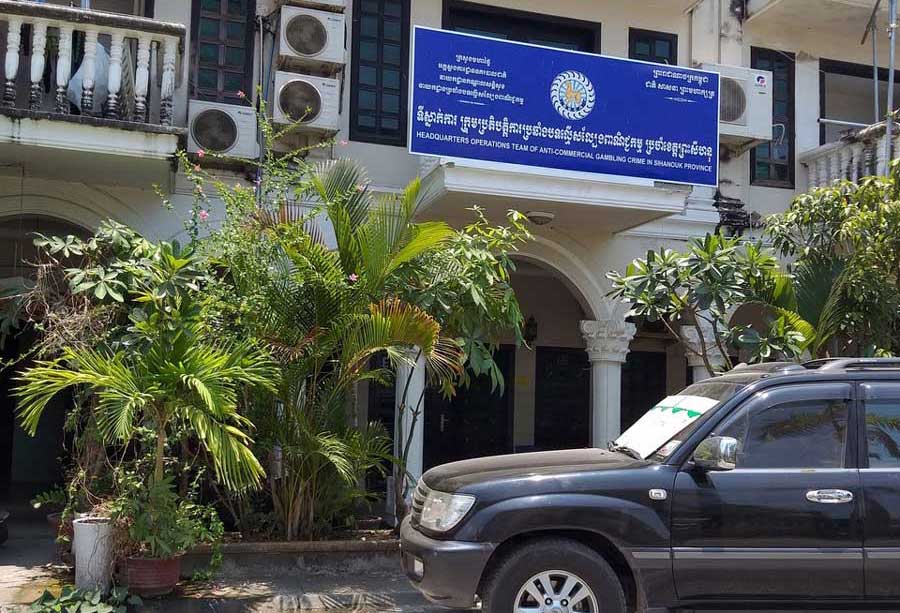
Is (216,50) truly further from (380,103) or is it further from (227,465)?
(227,465)

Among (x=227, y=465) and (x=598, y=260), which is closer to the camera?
(x=227, y=465)

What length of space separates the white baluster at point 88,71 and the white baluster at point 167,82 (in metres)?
0.64

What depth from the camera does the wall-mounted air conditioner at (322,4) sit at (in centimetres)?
1005

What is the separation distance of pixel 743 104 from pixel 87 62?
8.00m

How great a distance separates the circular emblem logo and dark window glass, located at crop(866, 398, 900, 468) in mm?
5589

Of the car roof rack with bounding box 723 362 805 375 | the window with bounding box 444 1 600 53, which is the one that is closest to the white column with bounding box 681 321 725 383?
the window with bounding box 444 1 600 53

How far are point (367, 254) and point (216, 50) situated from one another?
Answer: 4377 mm

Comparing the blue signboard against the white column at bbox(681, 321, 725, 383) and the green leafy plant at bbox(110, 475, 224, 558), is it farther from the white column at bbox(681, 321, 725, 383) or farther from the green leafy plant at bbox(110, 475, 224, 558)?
the green leafy plant at bbox(110, 475, 224, 558)

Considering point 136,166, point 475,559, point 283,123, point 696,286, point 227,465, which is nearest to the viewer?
point 475,559

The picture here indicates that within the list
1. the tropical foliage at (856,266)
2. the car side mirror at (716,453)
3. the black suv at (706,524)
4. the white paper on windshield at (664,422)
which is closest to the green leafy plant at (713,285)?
the tropical foliage at (856,266)

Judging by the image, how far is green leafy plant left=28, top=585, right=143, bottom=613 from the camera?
6250mm

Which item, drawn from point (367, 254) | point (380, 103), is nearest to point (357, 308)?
point (367, 254)

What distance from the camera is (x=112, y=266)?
7.32m

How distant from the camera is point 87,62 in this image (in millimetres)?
8578
